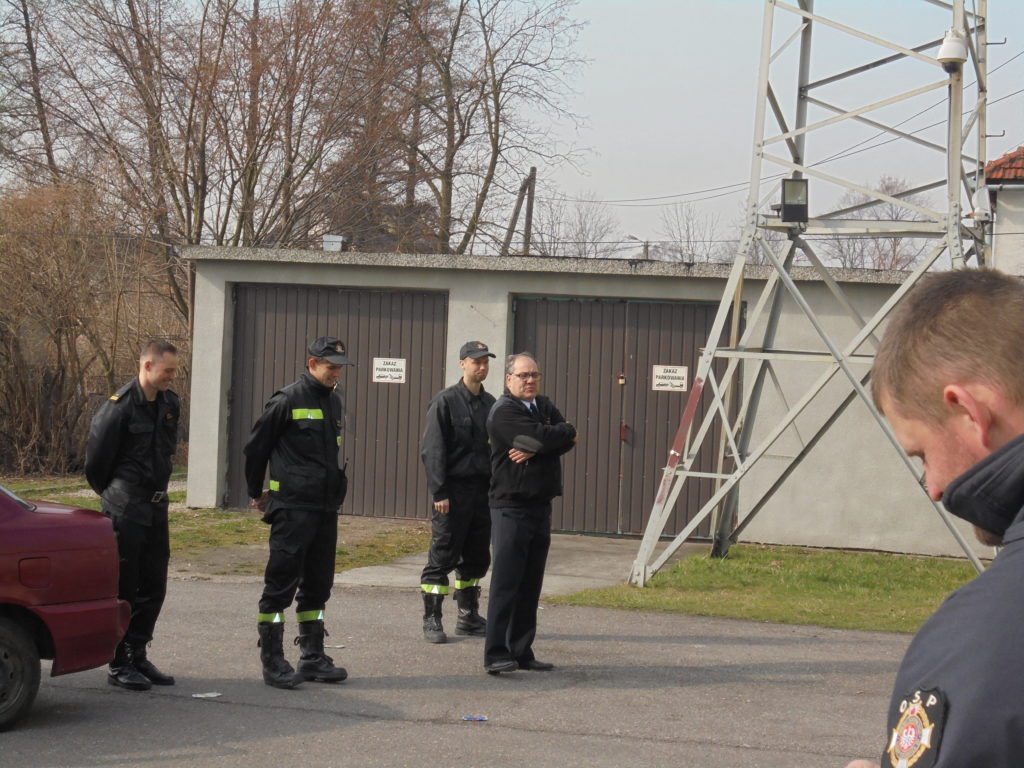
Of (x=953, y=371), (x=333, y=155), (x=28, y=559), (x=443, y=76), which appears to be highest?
(x=443, y=76)

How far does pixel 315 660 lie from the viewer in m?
7.23

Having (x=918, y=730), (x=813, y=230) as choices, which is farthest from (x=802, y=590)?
(x=918, y=730)

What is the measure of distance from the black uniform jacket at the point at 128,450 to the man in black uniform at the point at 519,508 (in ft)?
6.60

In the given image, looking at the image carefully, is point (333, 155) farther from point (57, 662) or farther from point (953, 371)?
point (953, 371)

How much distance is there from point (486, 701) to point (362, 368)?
8515 millimetres

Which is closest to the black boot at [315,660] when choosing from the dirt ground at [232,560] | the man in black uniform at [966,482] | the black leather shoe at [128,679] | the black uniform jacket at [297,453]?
the black uniform jacket at [297,453]

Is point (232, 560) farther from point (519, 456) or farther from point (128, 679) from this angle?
point (519, 456)

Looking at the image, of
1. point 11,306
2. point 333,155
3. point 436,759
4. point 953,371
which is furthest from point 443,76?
point 953,371

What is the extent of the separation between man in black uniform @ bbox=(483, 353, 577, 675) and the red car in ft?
7.36

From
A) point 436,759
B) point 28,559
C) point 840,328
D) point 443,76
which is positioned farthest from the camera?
point 443,76

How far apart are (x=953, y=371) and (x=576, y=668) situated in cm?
643

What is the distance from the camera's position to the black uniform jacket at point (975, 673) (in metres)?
1.28

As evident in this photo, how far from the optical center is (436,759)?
5.71m

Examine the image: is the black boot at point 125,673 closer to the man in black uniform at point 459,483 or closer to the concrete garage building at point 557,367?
the man in black uniform at point 459,483
